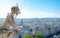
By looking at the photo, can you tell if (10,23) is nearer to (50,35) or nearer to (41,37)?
(41,37)

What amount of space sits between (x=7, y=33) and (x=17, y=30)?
0.13 metres

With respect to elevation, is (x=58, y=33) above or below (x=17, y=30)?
below

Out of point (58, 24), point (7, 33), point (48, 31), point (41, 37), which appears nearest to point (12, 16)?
point (7, 33)

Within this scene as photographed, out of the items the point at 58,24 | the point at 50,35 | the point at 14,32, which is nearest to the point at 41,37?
the point at 50,35

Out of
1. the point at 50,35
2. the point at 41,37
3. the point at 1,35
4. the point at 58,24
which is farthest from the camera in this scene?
the point at 58,24

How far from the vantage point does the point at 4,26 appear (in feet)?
7.62

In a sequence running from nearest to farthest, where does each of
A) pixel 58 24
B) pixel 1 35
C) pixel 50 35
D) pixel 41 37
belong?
pixel 1 35, pixel 41 37, pixel 50 35, pixel 58 24

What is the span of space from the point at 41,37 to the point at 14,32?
2630 millimetres

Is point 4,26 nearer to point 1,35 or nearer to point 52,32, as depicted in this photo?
point 1,35

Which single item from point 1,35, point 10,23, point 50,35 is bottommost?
point 50,35

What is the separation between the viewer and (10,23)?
2311 mm

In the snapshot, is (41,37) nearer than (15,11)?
No

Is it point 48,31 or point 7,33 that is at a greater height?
point 7,33

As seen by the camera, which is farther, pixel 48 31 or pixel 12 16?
pixel 48 31
